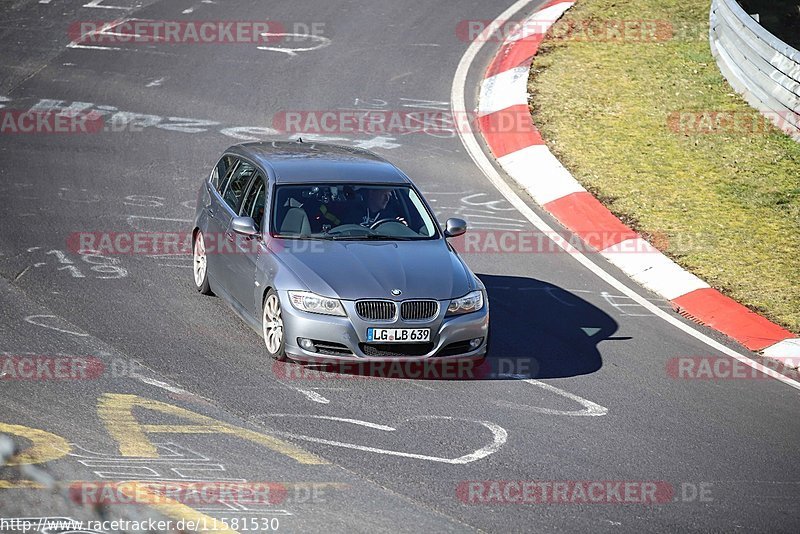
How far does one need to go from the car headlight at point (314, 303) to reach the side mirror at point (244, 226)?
39.6 inches

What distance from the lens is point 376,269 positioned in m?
9.91

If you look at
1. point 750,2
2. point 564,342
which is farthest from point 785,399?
point 750,2

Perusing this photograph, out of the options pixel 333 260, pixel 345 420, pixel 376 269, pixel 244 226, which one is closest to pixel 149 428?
pixel 345 420

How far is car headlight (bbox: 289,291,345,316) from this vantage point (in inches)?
376

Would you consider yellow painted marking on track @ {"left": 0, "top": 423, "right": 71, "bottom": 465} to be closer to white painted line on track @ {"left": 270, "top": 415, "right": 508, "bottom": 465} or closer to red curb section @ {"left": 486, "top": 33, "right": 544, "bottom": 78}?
white painted line on track @ {"left": 270, "top": 415, "right": 508, "bottom": 465}

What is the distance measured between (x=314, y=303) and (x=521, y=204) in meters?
5.82

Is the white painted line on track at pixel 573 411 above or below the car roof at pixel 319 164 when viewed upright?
below

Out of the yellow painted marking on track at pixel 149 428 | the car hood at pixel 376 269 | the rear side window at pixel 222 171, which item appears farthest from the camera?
the rear side window at pixel 222 171

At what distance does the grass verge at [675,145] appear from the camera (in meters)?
13.4

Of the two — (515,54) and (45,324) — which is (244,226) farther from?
(515,54)

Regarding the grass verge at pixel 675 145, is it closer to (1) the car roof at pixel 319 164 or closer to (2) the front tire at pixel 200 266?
(1) the car roof at pixel 319 164

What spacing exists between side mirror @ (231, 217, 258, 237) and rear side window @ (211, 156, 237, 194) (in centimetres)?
152

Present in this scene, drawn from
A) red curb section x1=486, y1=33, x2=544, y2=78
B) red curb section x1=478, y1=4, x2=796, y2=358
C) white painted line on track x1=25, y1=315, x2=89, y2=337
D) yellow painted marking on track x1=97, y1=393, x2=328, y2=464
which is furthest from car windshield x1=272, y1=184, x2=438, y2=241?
red curb section x1=486, y1=33, x2=544, y2=78

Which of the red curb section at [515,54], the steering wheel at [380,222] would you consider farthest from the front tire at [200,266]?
the red curb section at [515,54]
